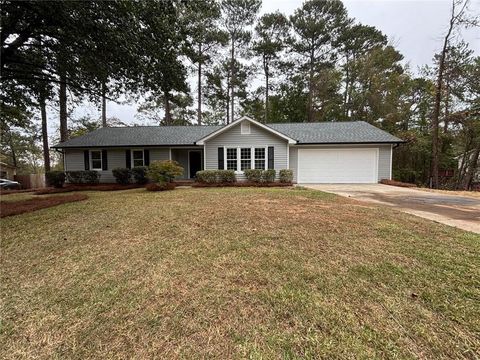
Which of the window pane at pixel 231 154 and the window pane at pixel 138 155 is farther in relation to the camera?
the window pane at pixel 138 155

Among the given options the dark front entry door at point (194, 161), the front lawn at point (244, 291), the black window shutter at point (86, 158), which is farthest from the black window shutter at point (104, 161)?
the front lawn at point (244, 291)

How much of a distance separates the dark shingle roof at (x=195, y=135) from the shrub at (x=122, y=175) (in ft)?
6.10

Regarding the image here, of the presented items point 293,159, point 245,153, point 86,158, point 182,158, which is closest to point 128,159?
point 86,158

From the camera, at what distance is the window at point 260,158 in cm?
1364

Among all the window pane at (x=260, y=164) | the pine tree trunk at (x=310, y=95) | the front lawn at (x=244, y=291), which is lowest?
the front lawn at (x=244, y=291)

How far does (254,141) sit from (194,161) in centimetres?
506

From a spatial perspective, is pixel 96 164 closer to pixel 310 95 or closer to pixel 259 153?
pixel 259 153

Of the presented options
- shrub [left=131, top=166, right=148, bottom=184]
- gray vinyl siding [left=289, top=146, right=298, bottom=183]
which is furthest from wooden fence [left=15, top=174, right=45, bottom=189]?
gray vinyl siding [left=289, top=146, right=298, bottom=183]

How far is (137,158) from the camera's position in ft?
51.2

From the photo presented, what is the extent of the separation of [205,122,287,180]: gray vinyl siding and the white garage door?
1455 millimetres

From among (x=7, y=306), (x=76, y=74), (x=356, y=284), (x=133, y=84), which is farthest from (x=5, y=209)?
(x=356, y=284)

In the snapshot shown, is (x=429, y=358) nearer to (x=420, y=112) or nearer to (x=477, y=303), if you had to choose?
(x=477, y=303)

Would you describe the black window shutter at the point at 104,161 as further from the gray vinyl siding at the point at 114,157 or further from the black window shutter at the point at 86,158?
the black window shutter at the point at 86,158

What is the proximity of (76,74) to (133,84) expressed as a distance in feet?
6.37
